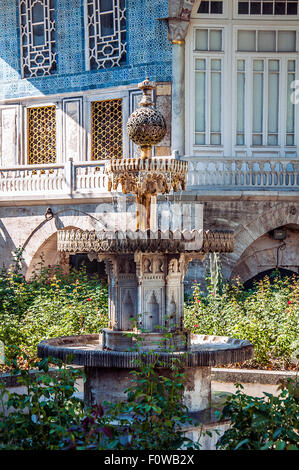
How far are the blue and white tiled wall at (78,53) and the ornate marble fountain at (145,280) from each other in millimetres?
8099

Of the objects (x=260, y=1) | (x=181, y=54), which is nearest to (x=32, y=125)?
(x=181, y=54)

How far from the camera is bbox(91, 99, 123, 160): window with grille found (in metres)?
17.1

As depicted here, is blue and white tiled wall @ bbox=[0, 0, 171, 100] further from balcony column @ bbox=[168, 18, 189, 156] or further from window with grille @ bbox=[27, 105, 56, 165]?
window with grille @ bbox=[27, 105, 56, 165]

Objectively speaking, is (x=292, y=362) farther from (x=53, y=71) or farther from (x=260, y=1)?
(x=53, y=71)

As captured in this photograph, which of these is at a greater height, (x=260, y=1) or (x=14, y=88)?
(x=260, y=1)

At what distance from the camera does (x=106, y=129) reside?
17312mm

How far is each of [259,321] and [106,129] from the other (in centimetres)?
801

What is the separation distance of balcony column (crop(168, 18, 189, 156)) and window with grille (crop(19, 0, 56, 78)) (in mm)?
3097

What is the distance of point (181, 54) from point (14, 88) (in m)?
4.29

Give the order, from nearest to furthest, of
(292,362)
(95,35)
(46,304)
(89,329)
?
(292,362), (89,329), (46,304), (95,35)

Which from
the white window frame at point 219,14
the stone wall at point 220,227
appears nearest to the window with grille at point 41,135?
the stone wall at point 220,227

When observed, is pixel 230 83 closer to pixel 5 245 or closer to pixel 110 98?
pixel 110 98

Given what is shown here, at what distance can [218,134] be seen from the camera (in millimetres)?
16266

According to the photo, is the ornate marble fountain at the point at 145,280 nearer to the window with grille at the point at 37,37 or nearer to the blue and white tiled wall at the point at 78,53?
the blue and white tiled wall at the point at 78,53
